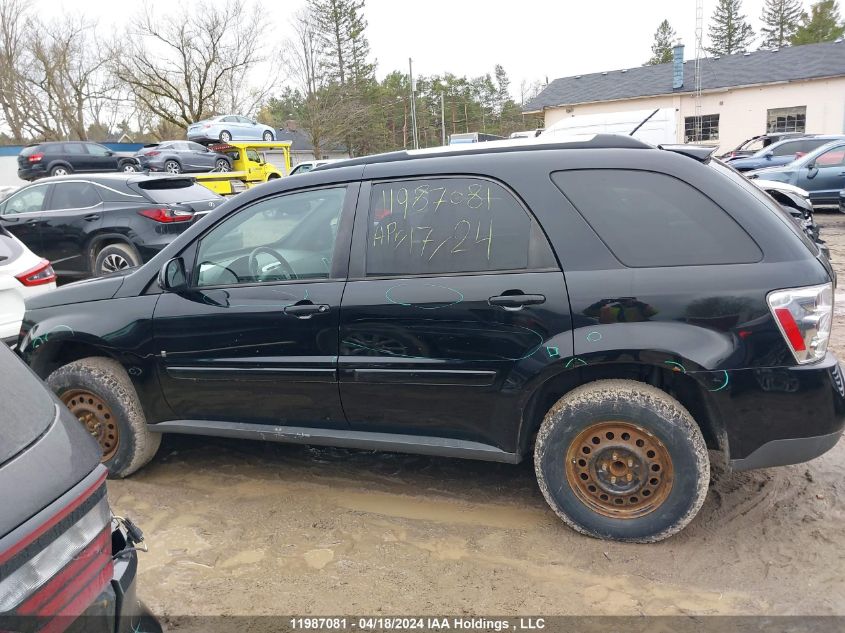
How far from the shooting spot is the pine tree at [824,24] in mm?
50875

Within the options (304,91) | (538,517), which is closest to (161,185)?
(538,517)

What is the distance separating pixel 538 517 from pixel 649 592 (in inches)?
28.6

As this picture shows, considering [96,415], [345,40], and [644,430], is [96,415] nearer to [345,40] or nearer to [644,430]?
[644,430]

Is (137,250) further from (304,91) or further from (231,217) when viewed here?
(304,91)

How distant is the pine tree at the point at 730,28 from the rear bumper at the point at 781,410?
70.0 m

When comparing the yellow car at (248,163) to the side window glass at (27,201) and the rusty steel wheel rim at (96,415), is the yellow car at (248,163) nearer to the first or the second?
the side window glass at (27,201)

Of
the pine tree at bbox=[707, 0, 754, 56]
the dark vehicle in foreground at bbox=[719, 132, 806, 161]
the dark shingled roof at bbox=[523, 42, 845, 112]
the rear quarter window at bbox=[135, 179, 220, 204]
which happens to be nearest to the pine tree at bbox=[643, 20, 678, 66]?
the pine tree at bbox=[707, 0, 754, 56]

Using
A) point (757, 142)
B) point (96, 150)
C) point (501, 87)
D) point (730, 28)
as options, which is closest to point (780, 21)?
point (730, 28)

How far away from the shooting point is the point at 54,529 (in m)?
1.46

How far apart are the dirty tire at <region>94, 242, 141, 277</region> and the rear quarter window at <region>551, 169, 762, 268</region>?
7285mm

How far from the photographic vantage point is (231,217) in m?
3.62

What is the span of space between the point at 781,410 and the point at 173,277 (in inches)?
122

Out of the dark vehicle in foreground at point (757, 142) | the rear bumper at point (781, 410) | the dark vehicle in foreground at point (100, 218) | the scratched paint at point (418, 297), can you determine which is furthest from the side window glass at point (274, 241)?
the dark vehicle in foreground at point (757, 142)

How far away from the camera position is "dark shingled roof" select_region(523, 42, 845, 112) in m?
33.1
